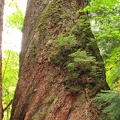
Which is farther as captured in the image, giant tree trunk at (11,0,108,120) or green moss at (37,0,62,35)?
green moss at (37,0,62,35)

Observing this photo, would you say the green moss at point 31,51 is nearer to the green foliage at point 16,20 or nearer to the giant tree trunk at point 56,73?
the giant tree trunk at point 56,73

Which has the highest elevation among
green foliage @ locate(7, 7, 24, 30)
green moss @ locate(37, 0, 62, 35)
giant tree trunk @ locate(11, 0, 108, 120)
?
green foliage @ locate(7, 7, 24, 30)

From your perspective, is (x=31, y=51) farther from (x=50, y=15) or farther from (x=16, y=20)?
(x=16, y=20)

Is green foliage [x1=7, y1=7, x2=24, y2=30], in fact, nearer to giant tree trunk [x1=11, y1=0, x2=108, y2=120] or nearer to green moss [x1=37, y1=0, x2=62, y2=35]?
giant tree trunk [x1=11, y1=0, x2=108, y2=120]

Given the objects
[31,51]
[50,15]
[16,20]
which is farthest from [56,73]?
[16,20]

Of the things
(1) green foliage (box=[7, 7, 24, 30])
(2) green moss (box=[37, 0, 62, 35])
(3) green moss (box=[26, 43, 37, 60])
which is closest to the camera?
(3) green moss (box=[26, 43, 37, 60])

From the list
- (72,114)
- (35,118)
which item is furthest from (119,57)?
(35,118)

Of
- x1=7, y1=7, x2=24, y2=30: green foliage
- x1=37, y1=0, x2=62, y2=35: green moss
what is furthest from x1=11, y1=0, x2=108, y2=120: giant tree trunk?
x1=7, y1=7, x2=24, y2=30: green foliage

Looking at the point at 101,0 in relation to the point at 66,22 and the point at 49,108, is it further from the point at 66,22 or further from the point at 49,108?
the point at 49,108

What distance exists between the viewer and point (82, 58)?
5730 millimetres

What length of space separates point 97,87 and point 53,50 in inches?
68.2

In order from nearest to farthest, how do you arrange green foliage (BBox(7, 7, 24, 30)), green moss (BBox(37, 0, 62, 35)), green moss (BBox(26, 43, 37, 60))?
green moss (BBox(26, 43, 37, 60))
green moss (BBox(37, 0, 62, 35))
green foliage (BBox(7, 7, 24, 30))

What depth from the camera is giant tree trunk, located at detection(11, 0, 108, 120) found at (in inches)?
228

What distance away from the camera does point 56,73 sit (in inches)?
250
